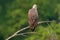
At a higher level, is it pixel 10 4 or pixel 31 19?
pixel 31 19

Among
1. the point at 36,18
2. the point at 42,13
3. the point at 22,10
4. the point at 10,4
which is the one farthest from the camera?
the point at 10,4

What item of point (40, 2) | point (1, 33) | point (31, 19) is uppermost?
point (31, 19)

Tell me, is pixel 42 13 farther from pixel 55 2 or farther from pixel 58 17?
pixel 55 2

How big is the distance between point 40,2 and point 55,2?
1978 mm

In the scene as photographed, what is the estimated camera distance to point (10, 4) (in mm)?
17969

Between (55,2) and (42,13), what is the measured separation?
222 cm

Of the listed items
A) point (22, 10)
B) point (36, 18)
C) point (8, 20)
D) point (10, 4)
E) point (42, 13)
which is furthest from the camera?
point (10, 4)

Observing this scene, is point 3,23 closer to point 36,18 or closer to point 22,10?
point 22,10

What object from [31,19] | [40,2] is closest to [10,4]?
[40,2]

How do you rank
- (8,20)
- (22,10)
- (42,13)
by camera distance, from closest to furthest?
(42,13) → (22,10) → (8,20)

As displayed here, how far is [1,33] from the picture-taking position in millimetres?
16141

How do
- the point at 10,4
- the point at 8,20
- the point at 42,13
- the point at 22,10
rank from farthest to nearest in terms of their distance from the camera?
the point at 10,4
the point at 8,20
the point at 22,10
the point at 42,13

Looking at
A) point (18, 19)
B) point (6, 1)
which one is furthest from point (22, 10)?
point (6, 1)

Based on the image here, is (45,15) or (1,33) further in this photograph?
(1,33)
